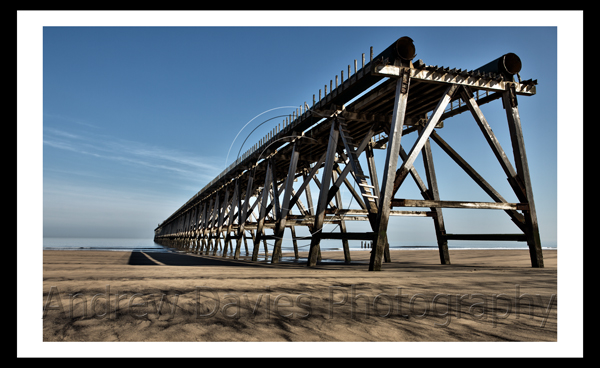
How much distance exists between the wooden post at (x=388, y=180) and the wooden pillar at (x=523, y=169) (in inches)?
163

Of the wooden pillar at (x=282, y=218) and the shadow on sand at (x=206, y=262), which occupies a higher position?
the wooden pillar at (x=282, y=218)

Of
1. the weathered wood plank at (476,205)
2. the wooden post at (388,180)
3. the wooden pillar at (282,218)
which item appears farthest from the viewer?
the wooden pillar at (282,218)

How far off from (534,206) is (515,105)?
3.36 meters

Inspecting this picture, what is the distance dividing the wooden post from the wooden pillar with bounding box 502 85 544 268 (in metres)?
4.13

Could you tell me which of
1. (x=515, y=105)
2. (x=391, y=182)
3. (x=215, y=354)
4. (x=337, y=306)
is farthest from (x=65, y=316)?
(x=515, y=105)

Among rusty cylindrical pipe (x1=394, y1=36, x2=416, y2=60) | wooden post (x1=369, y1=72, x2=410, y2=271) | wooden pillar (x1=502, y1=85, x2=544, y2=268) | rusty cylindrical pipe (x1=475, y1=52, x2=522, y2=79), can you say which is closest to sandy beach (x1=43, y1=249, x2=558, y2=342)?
wooden post (x1=369, y1=72, x2=410, y2=271)

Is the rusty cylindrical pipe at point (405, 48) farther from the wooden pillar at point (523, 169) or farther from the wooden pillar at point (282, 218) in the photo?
the wooden pillar at point (282, 218)

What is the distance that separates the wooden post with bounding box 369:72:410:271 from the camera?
9.32 m

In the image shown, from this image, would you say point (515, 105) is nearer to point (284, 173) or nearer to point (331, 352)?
point (331, 352)

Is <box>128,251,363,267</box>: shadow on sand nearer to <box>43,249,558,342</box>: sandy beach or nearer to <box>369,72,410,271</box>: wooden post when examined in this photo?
<box>369,72,410,271</box>: wooden post

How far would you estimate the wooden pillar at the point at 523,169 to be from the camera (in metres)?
10.8

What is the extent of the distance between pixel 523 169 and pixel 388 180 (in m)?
5.01

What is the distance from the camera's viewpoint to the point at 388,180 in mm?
9672

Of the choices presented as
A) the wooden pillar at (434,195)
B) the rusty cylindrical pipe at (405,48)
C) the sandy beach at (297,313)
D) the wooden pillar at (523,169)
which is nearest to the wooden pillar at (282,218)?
the wooden pillar at (434,195)
